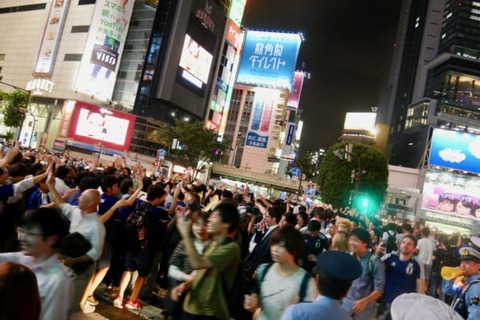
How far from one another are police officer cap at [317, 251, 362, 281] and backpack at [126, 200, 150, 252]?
4.36 metres

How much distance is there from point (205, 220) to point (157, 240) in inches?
116

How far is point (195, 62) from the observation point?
216 ft

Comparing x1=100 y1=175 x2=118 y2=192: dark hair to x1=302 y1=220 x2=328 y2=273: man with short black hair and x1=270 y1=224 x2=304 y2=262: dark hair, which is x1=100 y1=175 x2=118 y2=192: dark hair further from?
x1=270 y1=224 x2=304 y2=262: dark hair

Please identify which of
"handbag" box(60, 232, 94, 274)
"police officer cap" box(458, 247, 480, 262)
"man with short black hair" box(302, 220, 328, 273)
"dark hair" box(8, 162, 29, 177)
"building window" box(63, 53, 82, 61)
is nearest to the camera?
"handbag" box(60, 232, 94, 274)

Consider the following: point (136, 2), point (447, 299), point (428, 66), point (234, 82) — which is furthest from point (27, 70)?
point (428, 66)

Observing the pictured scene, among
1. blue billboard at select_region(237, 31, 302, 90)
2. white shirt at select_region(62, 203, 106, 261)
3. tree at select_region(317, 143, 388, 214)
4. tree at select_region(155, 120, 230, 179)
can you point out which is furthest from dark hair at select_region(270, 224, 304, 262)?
blue billboard at select_region(237, 31, 302, 90)

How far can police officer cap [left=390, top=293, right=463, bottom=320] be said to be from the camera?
192 centimetres

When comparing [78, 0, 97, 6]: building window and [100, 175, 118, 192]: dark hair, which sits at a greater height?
[78, 0, 97, 6]: building window

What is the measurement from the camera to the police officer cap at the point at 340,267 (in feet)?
7.49

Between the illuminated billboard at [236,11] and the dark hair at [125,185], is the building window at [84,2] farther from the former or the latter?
the dark hair at [125,185]

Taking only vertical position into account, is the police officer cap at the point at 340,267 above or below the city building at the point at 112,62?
below

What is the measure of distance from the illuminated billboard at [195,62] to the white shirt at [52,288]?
61.9 meters

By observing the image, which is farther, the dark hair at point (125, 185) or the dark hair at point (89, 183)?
the dark hair at point (125, 185)

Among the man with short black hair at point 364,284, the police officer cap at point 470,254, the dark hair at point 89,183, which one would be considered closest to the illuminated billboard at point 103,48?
the dark hair at point 89,183
